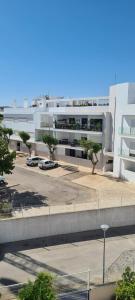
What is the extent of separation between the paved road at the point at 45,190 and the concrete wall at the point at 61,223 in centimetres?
658

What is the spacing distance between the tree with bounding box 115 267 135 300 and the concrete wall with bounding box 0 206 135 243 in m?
8.79

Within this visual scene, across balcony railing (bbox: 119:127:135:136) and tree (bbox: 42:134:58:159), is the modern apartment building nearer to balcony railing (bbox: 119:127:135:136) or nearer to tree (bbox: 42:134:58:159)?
balcony railing (bbox: 119:127:135:136)

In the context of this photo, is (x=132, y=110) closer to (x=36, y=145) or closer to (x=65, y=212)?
(x=65, y=212)

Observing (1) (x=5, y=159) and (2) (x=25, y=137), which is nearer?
(1) (x=5, y=159)

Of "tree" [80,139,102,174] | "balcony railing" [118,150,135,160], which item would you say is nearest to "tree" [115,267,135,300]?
"balcony railing" [118,150,135,160]

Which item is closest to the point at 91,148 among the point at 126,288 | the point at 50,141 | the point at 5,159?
the point at 50,141

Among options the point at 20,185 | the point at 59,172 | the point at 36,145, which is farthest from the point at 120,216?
Answer: the point at 36,145

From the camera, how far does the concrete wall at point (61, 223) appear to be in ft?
69.9

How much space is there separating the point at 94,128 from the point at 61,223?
22.4 m

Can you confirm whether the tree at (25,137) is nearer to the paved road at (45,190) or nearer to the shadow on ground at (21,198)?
the paved road at (45,190)

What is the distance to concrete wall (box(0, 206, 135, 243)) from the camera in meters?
21.3

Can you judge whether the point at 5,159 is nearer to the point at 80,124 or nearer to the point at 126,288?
the point at 126,288

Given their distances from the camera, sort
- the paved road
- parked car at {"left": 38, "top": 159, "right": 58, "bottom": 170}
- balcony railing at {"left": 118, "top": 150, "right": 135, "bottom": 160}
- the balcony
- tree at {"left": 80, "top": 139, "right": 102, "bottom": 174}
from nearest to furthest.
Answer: the paved road → the balcony → balcony railing at {"left": 118, "top": 150, "right": 135, "bottom": 160} → tree at {"left": 80, "top": 139, "right": 102, "bottom": 174} → parked car at {"left": 38, "top": 159, "right": 58, "bottom": 170}

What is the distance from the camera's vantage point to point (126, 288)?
43.4ft
